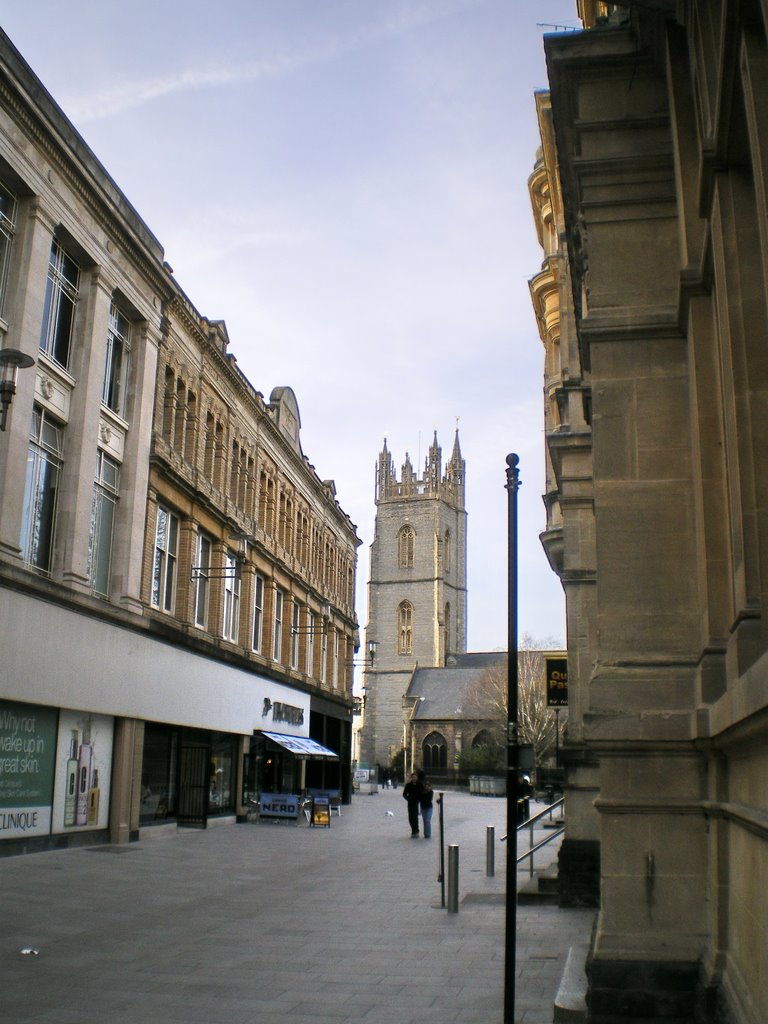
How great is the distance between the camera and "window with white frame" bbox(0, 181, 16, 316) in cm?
1901

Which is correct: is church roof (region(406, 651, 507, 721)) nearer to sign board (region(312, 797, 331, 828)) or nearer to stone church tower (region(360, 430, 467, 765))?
stone church tower (region(360, 430, 467, 765))

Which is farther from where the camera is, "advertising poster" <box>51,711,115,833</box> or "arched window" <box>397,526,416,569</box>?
"arched window" <box>397,526,416,569</box>

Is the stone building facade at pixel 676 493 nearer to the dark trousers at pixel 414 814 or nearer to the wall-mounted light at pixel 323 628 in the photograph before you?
the dark trousers at pixel 414 814

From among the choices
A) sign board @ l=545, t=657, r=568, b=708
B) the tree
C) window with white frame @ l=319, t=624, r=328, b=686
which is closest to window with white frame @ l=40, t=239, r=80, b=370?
sign board @ l=545, t=657, r=568, b=708

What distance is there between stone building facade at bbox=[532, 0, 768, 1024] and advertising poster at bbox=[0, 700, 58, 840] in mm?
13352

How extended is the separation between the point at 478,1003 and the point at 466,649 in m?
116

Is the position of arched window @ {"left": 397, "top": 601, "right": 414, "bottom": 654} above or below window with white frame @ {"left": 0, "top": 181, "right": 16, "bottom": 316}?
above

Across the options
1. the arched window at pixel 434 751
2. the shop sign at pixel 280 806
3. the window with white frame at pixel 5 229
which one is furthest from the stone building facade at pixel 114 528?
the arched window at pixel 434 751

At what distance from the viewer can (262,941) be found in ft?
37.7

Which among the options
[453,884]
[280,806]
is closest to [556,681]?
[453,884]

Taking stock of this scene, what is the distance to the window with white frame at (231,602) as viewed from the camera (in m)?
31.6

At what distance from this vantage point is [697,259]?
8.06 m

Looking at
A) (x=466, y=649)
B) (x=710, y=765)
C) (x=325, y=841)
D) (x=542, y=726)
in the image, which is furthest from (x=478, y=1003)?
(x=466, y=649)

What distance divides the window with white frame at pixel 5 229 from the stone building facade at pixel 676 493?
12130mm
